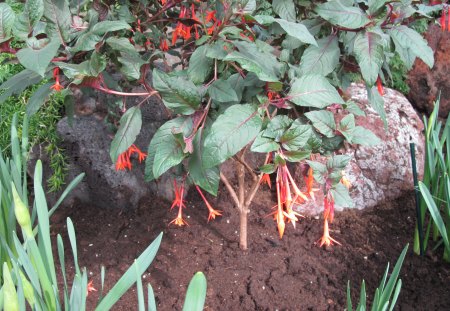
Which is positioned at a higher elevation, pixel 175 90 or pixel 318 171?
pixel 175 90

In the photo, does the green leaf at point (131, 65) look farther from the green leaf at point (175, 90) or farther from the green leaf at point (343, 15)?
the green leaf at point (343, 15)

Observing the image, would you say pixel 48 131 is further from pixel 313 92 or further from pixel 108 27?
pixel 313 92

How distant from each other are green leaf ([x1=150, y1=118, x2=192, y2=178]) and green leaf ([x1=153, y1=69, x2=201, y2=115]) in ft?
0.16

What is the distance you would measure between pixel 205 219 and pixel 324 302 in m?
0.56

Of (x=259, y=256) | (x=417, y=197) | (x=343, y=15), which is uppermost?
(x=343, y=15)

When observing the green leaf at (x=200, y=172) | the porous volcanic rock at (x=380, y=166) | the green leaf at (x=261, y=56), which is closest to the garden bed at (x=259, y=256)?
the porous volcanic rock at (x=380, y=166)

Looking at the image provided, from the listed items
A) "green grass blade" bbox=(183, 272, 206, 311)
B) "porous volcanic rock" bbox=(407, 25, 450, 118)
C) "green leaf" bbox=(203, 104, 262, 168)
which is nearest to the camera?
"green grass blade" bbox=(183, 272, 206, 311)

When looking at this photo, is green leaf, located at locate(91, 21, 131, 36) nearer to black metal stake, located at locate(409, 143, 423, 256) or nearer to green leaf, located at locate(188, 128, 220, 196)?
green leaf, located at locate(188, 128, 220, 196)

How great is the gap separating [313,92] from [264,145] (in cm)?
14

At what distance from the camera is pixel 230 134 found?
0.96 m

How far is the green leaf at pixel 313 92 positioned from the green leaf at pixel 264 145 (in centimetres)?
9

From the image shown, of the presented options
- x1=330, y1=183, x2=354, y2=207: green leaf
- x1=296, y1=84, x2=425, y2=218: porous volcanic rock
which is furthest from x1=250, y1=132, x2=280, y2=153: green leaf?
x1=296, y1=84, x2=425, y2=218: porous volcanic rock

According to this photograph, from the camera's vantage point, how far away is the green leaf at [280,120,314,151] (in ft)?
3.30

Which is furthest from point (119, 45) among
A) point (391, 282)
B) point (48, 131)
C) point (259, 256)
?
point (48, 131)
